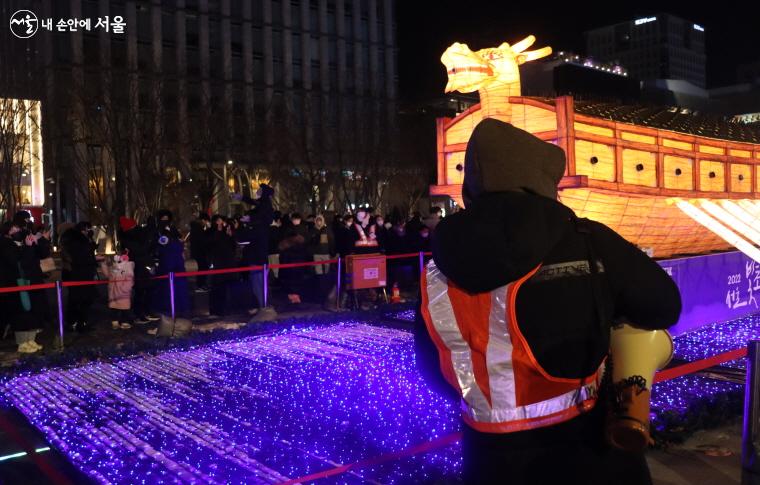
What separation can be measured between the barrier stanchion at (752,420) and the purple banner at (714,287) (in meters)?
4.27

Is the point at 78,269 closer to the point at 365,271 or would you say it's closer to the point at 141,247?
the point at 141,247

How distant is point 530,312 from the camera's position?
174 cm

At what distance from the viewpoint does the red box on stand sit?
1177cm

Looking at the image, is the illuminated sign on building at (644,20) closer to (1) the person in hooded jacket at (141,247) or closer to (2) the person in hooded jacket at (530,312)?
(1) the person in hooded jacket at (141,247)

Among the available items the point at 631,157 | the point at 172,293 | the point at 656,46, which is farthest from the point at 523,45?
the point at 656,46

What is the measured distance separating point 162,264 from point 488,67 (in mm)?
5824

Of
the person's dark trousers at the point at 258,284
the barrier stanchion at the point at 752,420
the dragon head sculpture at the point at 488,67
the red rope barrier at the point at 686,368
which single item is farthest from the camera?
the person's dark trousers at the point at 258,284

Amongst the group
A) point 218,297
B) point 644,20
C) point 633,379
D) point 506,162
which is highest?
point 644,20

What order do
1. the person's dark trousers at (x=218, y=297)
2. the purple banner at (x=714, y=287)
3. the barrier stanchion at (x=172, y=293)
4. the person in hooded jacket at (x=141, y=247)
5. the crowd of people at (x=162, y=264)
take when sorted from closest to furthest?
the purple banner at (x=714, y=287)
the crowd of people at (x=162, y=264)
the barrier stanchion at (x=172, y=293)
the person in hooded jacket at (x=141, y=247)
the person's dark trousers at (x=218, y=297)

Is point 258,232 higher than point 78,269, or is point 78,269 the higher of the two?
point 258,232

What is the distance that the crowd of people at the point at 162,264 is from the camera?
9.23 m

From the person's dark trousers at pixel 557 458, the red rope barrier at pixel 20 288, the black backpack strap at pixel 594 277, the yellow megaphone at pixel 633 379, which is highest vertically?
the black backpack strap at pixel 594 277

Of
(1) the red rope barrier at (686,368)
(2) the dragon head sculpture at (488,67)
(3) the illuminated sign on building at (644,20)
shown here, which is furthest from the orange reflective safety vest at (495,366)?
(3) the illuminated sign on building at (644,20)

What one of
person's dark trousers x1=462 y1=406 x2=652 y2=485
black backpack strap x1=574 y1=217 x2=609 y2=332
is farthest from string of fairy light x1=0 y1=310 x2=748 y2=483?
black backpack strap x1=574 y1=217 x2=609 y2=332
